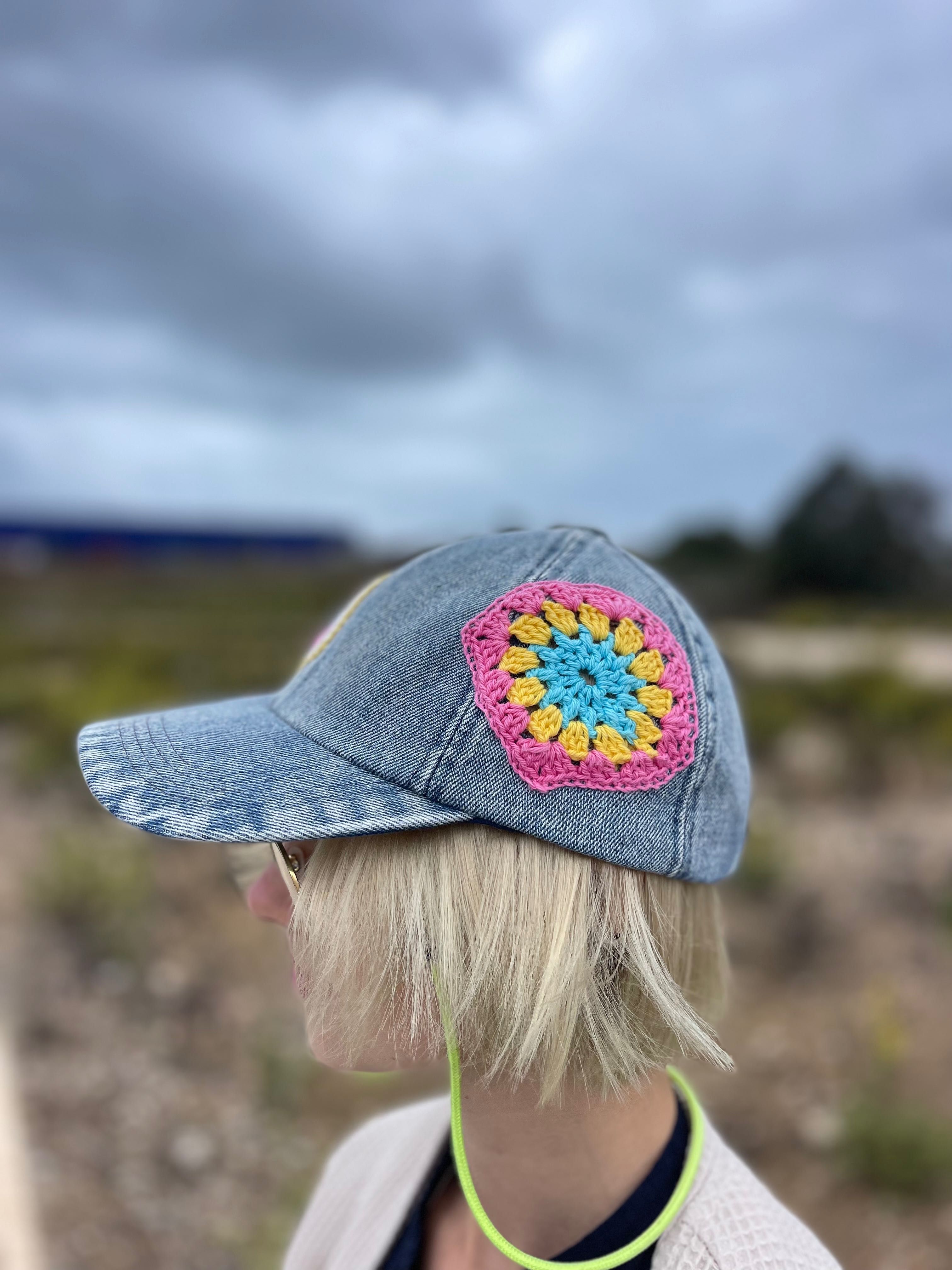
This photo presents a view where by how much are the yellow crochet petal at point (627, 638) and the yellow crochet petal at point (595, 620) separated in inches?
0.5

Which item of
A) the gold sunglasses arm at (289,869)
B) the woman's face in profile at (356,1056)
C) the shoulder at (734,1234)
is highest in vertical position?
the gold sunglasses arm at (289,869)

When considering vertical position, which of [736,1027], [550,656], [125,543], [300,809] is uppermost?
[550,656]

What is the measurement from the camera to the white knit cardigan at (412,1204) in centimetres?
93

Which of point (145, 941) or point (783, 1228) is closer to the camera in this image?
point (783, 1228)

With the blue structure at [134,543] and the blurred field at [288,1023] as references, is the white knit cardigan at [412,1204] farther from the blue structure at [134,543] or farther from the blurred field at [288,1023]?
the blue structure at [134,543]

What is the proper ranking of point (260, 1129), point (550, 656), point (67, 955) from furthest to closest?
point (67, 955) → point (260, 1129) → point (550, 656)

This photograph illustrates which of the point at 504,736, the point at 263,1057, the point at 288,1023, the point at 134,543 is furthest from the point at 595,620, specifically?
the point at 134,543

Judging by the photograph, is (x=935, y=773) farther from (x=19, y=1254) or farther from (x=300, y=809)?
(x=300, y=809)

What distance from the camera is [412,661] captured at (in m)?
0.94

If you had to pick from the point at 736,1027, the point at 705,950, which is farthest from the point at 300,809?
the point at 736,1027

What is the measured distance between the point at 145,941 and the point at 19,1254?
1.64 meters

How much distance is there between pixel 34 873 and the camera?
14.1ft

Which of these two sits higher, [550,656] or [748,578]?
[550,656]

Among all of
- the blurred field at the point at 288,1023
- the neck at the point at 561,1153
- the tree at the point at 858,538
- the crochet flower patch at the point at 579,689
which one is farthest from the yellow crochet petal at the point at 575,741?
the tree at the point at 858,538
